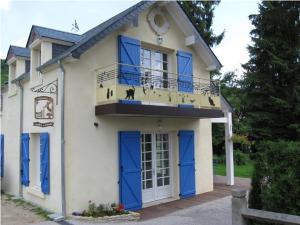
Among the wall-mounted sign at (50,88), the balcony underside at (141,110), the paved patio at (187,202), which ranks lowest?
the paved patio at (187,202)

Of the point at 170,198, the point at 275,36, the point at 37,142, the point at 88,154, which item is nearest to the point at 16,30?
the point at 37,142

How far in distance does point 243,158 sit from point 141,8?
51.4 ft

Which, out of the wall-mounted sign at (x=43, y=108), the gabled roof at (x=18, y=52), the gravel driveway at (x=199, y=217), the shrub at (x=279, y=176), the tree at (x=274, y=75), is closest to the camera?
the shrub at (x=279, y=176)

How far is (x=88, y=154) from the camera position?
9422mm

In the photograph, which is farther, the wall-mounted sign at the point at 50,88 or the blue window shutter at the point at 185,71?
the blue window shutter at the point at 185,71

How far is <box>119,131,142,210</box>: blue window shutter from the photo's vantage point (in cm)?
1007

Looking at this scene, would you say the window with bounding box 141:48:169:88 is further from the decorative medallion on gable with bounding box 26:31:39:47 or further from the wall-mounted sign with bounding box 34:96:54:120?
the decorative medallion on gable with bounding box 26:31:39:47

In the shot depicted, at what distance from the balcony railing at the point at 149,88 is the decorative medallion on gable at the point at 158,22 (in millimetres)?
1531

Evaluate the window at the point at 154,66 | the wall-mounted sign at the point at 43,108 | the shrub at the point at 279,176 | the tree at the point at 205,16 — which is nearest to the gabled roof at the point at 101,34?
the wall-mounted sign at the point at 43,108

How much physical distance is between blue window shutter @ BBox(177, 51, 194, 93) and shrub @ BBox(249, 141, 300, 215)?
6.11 meters

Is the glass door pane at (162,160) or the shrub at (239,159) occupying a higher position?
the glass door pane at (162,160)

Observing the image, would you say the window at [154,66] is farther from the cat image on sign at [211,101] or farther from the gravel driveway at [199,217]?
the gravel driveway at [199,217]

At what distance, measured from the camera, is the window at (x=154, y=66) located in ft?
36.3

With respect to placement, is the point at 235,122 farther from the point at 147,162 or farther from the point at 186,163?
the point at 147,162
